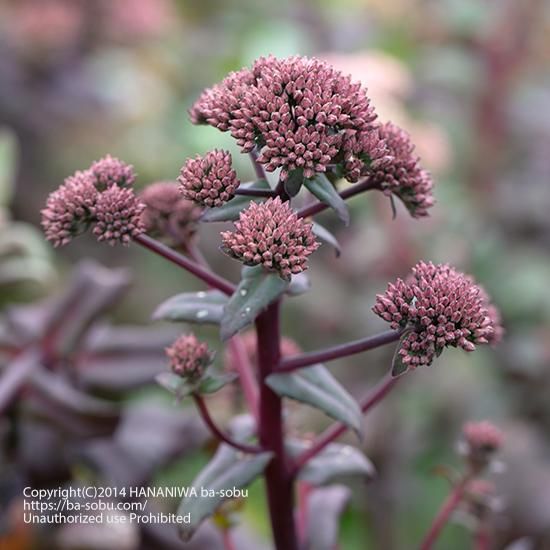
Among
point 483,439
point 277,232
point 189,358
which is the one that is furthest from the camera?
point 483,439

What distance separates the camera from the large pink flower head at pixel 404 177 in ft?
1.91

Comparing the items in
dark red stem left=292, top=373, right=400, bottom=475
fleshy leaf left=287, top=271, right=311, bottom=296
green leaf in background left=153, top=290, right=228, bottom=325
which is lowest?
dark red stem left=292, top=373, right=400, bottom=475

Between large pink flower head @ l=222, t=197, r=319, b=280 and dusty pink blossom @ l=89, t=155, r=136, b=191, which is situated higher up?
dusty pink blossom @ l=89, t=155, r=136, b=191

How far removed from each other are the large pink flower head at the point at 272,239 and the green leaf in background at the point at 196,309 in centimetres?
12

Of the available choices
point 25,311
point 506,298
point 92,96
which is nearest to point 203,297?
point 25,311

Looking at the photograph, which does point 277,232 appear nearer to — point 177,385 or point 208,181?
point 208,181

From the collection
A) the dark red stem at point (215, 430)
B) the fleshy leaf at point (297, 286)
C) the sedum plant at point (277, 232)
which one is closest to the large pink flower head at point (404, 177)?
the sedum plant at point (277, 232)

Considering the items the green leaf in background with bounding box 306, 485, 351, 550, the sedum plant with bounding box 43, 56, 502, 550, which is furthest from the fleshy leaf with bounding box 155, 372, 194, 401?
the green leaf in background with bounding box 306, 485, 351, 550

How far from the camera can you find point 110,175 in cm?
59

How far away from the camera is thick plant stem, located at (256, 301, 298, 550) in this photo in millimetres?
612

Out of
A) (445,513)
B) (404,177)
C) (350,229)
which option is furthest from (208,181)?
(350,229)

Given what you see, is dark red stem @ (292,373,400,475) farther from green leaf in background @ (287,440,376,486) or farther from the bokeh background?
the bokeh background

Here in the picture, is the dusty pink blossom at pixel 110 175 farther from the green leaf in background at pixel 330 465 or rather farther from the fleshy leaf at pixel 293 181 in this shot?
the green leaf in background at pixel 330 465

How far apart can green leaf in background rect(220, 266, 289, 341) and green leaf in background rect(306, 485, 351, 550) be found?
0.97 feet
